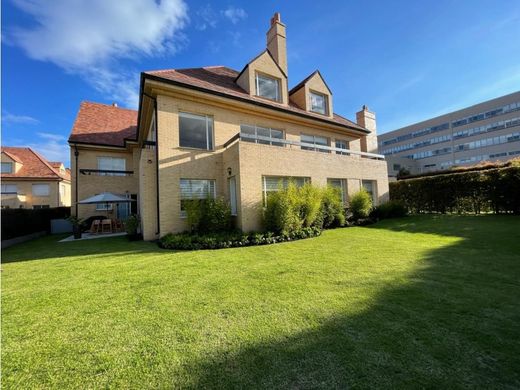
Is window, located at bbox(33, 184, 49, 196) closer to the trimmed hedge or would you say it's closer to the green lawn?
the trimmed hedge

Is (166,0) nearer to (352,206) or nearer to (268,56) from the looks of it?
(268,56)

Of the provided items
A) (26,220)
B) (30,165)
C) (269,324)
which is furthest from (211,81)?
(30,165)

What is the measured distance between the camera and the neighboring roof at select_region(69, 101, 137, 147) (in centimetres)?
1644

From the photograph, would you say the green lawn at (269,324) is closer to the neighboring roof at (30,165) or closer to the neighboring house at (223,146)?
the neighboring house at (223,146)

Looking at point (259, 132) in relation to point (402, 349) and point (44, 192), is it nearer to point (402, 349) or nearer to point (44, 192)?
point (402, 349)

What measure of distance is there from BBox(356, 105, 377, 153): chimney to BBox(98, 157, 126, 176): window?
19994mm

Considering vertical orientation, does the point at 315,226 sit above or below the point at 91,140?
below

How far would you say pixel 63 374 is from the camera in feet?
7.34

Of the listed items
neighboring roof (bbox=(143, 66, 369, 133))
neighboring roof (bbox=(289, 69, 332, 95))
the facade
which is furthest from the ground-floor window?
the facade

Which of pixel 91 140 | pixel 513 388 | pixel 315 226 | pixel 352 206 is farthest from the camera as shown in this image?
pixel 91 140

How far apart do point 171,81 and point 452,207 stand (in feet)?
56.2

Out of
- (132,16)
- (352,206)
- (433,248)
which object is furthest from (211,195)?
(433,248)

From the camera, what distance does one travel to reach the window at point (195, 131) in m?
10.7

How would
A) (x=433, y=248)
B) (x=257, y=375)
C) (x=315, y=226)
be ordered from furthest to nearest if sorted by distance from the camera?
1. (x=315, y=226)
2. (x=433, y=248)
3. (x=257, y=375)
